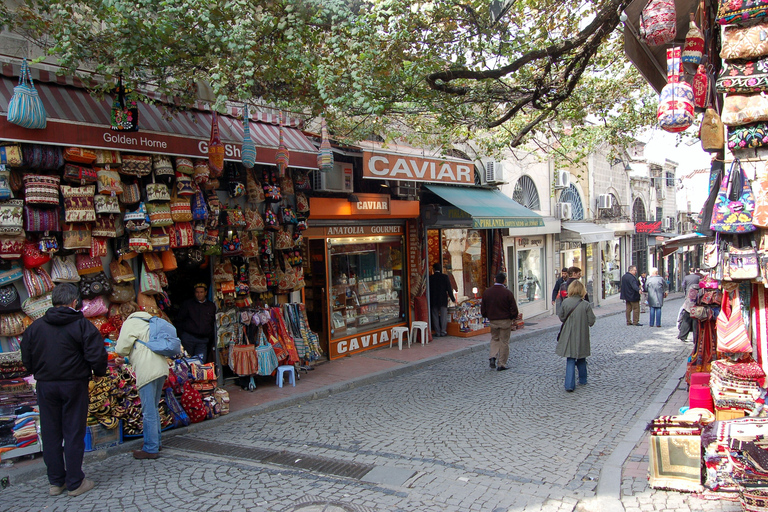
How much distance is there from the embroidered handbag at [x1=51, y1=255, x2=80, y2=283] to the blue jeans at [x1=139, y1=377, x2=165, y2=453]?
183 cm

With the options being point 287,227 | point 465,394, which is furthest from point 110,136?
point 465,394

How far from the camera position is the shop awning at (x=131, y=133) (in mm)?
6191

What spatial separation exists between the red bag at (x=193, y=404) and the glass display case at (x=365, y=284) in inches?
171

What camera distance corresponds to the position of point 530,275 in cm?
1866

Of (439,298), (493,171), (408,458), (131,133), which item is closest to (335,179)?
(131,133)

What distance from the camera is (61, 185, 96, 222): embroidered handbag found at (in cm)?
643

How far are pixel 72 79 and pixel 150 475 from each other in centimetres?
487

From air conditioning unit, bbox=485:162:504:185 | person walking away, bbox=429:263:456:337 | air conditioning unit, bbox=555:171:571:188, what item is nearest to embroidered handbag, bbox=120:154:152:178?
person walking away, bbox=429:263:456:337

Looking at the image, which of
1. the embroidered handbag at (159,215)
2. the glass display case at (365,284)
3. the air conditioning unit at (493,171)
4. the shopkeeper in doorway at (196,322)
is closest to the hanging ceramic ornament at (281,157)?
the embroidered handbag at (159,215)

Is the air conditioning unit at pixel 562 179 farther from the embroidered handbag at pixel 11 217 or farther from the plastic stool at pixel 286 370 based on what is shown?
the embroidered handbag at pixel 11 217

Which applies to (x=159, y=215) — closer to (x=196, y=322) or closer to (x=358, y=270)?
(x=196, y=322)

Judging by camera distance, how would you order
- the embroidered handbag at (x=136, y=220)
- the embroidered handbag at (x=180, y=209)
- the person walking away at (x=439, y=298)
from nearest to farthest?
the embroidered handbag at (x=136, y=220), the embroidered handbag at (x=180, y=209), the person walking away at (x=439, y=298)

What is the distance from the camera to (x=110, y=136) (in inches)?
265

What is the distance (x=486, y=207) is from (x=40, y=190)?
9669 mm
